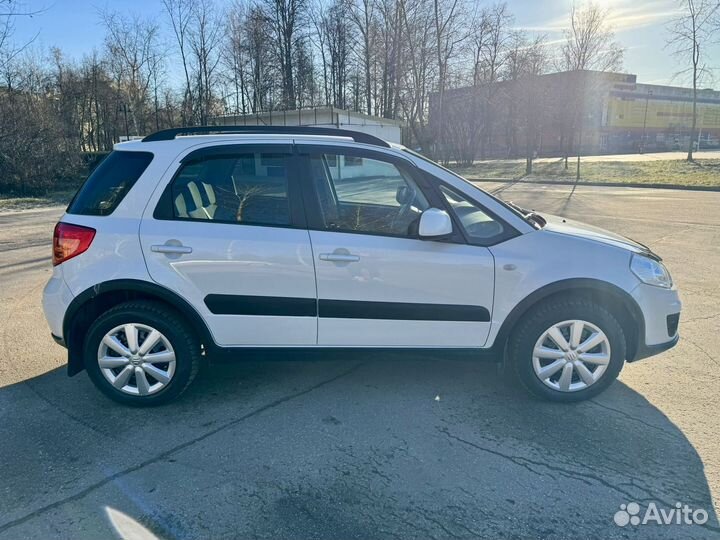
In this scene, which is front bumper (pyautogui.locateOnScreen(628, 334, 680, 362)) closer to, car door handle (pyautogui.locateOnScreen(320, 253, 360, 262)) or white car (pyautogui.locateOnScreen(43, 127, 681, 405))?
white car (pyautogui.locateOnScreen(43, 127, 681, 405))

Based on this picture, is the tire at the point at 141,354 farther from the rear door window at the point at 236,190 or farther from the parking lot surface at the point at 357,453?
the rear door window at the point at 236,190

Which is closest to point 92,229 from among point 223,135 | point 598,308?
point 223,135

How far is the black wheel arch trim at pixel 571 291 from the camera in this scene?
10.4 ft

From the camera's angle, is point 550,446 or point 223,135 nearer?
point 550,446

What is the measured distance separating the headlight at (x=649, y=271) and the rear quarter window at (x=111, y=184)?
3.37 m

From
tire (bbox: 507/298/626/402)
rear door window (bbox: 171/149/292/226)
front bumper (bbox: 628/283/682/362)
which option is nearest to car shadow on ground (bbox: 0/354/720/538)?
tire (bbox: 507/298/626/402)

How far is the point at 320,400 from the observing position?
3.43 meters

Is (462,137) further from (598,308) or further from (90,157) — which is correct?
(598,308)

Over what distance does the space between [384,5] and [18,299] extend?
111 ft

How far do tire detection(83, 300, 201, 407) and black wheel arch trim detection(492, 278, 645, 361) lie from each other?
213cm

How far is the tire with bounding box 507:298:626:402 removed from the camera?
3.22 m

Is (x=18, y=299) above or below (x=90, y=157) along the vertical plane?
below

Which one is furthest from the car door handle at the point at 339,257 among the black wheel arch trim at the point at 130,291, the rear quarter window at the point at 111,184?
the rear quarter window at the point at 111,184

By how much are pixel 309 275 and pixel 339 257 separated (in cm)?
23
